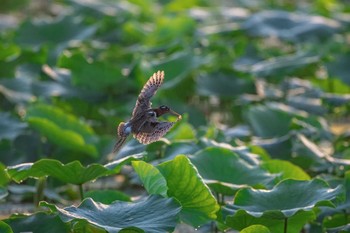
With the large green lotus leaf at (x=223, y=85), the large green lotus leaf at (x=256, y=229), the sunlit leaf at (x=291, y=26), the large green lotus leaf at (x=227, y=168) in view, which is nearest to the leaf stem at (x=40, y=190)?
the large green lotus leaf at (x=227, y=168)

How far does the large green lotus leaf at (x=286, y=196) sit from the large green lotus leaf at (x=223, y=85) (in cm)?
169

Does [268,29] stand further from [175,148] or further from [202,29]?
[175,148]

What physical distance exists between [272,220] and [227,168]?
26 centimetres

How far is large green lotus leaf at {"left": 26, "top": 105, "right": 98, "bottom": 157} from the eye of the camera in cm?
306

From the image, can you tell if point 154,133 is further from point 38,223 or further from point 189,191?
point 38,223

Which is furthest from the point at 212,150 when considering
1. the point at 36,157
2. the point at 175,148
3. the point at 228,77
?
the point at 228,77

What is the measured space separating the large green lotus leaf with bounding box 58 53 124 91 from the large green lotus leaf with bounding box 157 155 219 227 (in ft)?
4.64

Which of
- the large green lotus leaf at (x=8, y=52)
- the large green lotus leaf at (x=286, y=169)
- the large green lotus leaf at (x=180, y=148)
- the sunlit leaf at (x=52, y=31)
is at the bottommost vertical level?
the sunlit leaf at (x=52, y=31)

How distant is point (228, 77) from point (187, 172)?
1911 mm

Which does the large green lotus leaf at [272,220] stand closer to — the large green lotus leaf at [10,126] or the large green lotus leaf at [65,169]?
the large green lotus leaf at [65,169]

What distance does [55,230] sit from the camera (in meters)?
2.18

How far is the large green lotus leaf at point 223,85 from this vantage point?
405 cm

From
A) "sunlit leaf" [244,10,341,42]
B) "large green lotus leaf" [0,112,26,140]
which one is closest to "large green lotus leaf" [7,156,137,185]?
"large green lotus leaf" [0,112,26,140]

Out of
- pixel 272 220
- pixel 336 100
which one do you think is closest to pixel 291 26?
pixel 336 100
